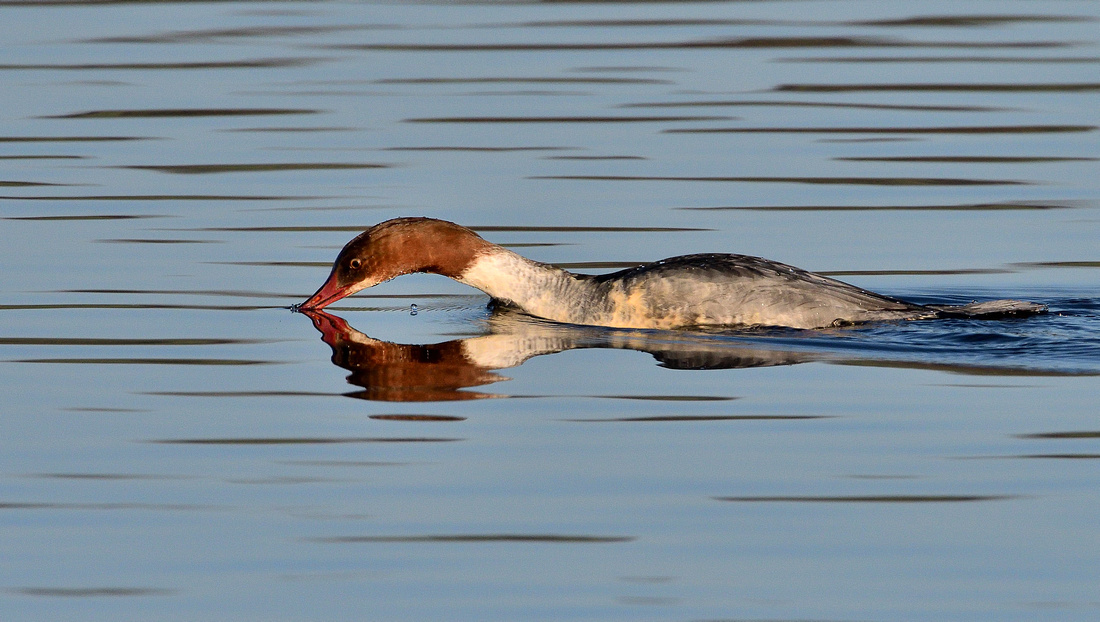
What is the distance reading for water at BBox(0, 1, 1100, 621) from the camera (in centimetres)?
553

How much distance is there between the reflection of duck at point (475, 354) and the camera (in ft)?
26.0

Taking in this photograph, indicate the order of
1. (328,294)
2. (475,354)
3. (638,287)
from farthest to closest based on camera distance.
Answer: (328,294) < (638,287) < (475,354)

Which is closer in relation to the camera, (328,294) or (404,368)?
(404,368)

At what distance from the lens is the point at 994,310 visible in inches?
348

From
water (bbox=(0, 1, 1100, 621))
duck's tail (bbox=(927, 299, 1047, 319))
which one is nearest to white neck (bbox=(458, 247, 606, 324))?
water (bbox=(0, 1, 1100, 621))

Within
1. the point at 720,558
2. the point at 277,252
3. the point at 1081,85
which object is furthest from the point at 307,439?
the point at 1081,85

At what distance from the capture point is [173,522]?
5934 millimetres

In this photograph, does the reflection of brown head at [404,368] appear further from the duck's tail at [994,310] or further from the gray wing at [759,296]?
the duck's tail at [994,310]

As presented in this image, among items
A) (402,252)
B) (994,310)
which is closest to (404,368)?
(402,252)

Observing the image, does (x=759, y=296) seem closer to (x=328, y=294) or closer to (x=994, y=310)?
(x=994, y=310)

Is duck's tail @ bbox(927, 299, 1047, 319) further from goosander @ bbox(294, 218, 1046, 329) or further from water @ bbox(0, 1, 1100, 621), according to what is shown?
water @ bbox(0, 1, 1100, 621)

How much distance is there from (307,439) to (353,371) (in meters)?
1.32

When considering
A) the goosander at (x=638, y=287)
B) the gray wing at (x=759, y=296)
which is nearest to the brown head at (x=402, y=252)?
the goosander at (x=638, y=287)

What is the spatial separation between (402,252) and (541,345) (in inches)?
44.3
